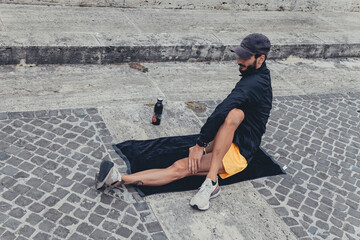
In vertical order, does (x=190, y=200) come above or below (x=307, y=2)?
below

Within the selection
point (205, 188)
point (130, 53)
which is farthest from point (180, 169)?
point (130, 53)

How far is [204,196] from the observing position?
4660mm

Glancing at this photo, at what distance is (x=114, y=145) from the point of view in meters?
5.38

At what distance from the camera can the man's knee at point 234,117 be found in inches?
181

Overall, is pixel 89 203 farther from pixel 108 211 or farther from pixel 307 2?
pixel 307 2

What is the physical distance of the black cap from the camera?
462cm

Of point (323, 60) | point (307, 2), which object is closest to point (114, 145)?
point (323, 60)

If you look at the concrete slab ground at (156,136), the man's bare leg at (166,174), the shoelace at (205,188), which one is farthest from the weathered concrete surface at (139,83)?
the shoelace at (205,188)

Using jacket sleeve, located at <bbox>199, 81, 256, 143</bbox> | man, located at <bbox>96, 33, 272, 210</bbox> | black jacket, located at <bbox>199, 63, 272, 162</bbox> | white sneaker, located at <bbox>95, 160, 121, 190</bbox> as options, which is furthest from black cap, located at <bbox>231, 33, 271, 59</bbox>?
white sneaker, located at <bbox>95, 160, 121, 190</bbox>

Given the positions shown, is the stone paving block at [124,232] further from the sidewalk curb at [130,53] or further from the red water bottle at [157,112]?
the sidewalk curb at [130,53]

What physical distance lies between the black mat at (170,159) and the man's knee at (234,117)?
2.70ft

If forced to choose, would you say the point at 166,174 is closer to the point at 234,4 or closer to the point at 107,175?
the point at 107,175

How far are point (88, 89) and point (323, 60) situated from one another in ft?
16.6

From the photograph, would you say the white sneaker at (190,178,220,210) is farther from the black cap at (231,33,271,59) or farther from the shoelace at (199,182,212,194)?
the black cap at (231,33,271,59)
